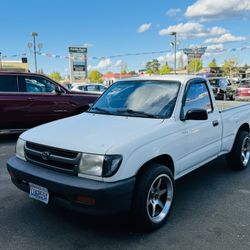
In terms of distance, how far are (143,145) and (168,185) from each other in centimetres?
73

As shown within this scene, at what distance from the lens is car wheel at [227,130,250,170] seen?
5.31 metres

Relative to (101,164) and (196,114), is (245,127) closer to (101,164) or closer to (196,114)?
(196,114)

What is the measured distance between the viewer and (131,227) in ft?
11.0

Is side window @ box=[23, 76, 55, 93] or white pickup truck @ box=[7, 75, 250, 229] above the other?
side window @ box=[23, 76, 55, 93]

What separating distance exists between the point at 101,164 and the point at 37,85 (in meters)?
5.88

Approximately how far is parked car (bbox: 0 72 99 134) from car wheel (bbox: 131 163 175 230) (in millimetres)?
5466

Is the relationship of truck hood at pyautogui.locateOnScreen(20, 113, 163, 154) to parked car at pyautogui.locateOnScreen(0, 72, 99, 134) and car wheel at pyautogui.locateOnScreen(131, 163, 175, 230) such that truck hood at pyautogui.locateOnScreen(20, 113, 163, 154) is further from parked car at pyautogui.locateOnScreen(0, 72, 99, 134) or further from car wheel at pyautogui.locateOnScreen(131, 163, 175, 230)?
parked car at pyautogui.locateOnScreen(0, 72, 99, 134)

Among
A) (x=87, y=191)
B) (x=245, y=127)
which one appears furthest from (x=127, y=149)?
(x=245, y=127)

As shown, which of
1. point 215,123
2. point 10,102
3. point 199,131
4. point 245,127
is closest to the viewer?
point 199,131

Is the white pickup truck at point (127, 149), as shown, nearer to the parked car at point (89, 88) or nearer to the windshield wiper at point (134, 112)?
the windshield wiper at point (134, 112)

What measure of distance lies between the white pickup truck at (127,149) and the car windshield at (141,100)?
1cm

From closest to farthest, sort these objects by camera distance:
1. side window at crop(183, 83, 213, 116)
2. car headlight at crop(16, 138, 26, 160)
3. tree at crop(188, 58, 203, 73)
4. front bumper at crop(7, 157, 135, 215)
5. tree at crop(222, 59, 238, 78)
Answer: front bumper at crop(7, 157, 135, 215) < car headlight at crop(16, 138, 26, 160) < side window at crop(183, 83, 213, 116) < tree at crop(188, 58, 203, 73) < tree at crop(222, 59, 238, 78)

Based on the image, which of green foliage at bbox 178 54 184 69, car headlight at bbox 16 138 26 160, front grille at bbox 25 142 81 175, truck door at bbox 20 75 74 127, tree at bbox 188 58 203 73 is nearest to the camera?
front grille at bbox 25 142 81 175

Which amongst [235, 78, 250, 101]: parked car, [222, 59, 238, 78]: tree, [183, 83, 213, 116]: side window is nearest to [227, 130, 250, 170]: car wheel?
[183, 83, 213, 116]: side window
